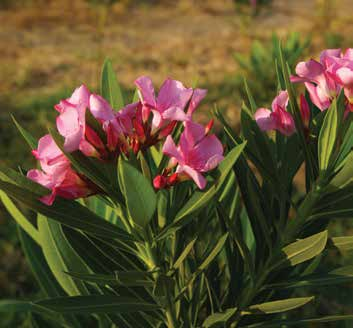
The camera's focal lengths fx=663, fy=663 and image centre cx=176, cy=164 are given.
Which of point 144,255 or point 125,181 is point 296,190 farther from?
point 125,181

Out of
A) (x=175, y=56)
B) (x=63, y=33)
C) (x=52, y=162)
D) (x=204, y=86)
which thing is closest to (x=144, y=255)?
(x=52, y=162)

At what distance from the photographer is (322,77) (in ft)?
2.61

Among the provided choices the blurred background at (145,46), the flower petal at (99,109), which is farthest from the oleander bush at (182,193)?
the blurred background at (145,46)

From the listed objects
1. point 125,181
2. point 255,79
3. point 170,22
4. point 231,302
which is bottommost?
point 170,22

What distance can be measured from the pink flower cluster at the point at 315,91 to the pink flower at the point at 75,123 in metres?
0.23

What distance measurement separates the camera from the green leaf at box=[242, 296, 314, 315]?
31.9 inches

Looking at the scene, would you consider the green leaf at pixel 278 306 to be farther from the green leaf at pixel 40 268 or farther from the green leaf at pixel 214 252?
the green leaf at pixel 40 268

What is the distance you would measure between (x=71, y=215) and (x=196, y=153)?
0.15 metres

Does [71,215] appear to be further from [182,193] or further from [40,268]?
[40,268]

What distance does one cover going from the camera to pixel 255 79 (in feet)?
9.36

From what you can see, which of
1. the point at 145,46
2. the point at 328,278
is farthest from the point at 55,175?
the point at 145,46

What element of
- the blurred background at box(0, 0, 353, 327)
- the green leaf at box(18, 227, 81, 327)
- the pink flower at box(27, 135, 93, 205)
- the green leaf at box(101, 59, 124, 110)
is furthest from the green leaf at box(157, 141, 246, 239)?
the blurred background at box(0, 0, 353, 327)

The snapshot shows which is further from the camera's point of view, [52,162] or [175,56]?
[175,56]

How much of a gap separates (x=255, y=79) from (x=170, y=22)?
2.69 m
